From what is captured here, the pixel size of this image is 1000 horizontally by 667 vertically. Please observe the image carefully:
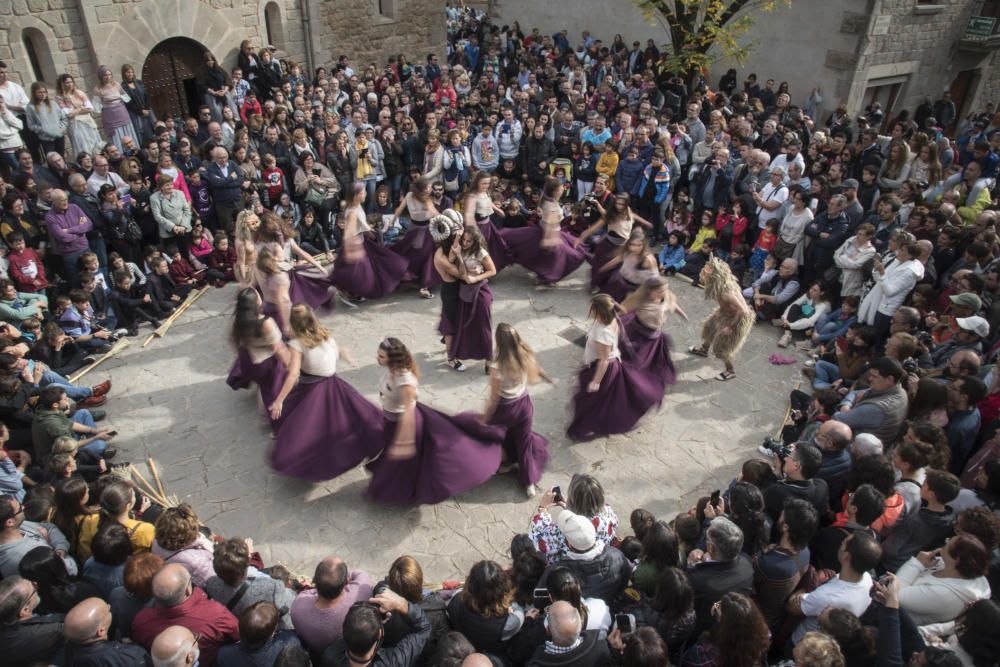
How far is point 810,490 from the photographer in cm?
456

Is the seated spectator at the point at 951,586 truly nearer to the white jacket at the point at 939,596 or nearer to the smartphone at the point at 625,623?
the white jacket at the point at 939,596

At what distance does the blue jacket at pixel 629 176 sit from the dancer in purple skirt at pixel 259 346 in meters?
6.67

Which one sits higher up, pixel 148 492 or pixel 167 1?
pixel 167 1

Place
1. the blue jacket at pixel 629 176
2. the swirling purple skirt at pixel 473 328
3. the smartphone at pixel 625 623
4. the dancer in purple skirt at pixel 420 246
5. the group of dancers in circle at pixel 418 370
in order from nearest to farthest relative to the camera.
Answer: the smartphone at pixel 625 623 → the group of dancers in circle at pixel 418 370 → the swirling purple skirt at pixel 473 328 → the dancer in purple skirt at pixel 420 246 → the blue jacket at pixel 629 176

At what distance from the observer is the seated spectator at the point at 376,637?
11.2 ft

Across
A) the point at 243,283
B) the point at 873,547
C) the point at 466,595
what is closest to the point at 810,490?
the point at 873,547

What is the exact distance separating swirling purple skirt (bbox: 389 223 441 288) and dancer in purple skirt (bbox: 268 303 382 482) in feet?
11.1

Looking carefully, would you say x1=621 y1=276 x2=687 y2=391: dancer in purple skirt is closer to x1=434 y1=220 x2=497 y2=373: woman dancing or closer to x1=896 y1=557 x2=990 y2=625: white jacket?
x1=434 y1=220 x2=497 y2=373: woman dancing

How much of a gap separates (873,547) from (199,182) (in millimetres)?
9243

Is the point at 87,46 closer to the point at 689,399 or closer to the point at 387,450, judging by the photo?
the point at 387,450

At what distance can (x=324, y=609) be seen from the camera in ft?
12.6

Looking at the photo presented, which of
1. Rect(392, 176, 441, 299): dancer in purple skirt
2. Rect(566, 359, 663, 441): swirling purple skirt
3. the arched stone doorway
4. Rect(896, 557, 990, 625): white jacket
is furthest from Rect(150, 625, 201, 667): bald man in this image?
the arched stone doorway

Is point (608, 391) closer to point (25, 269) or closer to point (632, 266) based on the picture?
point (632, 266)

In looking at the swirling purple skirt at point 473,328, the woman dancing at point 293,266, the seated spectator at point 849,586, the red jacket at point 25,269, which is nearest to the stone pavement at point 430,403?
the swirling purple skirt at point 473,328
